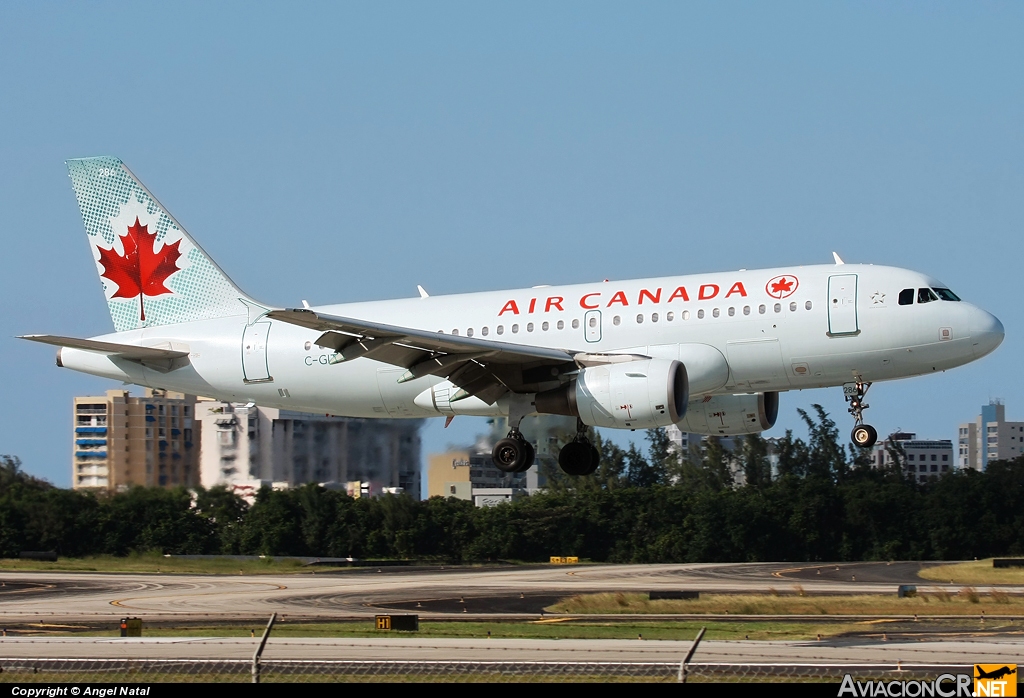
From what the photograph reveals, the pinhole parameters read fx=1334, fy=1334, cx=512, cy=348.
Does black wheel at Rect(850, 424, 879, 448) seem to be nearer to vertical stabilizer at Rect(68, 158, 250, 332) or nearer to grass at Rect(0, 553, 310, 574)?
vertical stabilizer at Rect(68, 158, 250, 332)

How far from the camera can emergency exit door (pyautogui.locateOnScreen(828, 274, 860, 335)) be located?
30219mm

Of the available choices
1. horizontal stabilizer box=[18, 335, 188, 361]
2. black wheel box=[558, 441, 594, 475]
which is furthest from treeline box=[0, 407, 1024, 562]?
black wheel box=[558, 441, 594, 475]

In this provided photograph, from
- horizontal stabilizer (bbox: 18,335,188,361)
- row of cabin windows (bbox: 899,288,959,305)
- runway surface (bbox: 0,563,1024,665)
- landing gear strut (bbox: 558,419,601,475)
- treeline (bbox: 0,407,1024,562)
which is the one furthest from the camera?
treeline (bbox: 0,407,1024,562)

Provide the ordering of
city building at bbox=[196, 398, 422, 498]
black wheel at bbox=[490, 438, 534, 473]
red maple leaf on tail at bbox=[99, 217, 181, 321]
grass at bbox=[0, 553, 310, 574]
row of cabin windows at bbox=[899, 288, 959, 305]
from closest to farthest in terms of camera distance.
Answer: row of cabin windows at bbox=[899, 288, 959, 305] → black wheel at bbox=[490, 438, 534, 473] → red maple leaf on tail at bbox=[99, 217, 181, 321] → city building at bbox=[196, 398, 422, 498] → grass at bbox=[0, 553, 310, 574]

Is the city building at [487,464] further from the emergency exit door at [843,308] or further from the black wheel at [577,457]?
the emergency exit door at [843,308]

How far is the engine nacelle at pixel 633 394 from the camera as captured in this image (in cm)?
2986

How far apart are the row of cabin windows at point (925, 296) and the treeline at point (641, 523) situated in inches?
1370

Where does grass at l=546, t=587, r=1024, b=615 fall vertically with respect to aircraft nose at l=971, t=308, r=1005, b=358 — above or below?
below

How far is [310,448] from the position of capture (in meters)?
48.4

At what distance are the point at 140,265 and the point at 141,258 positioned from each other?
0.22 meters

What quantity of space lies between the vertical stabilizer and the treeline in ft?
78.0

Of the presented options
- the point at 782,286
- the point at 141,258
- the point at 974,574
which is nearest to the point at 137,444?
the point at 141,258

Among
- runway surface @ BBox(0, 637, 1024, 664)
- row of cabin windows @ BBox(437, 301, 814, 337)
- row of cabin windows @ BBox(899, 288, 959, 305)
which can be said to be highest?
row of cabin windows @ BBox(899, 288, 959, 305)

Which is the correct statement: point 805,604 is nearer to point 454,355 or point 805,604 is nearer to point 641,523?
point 454,355
